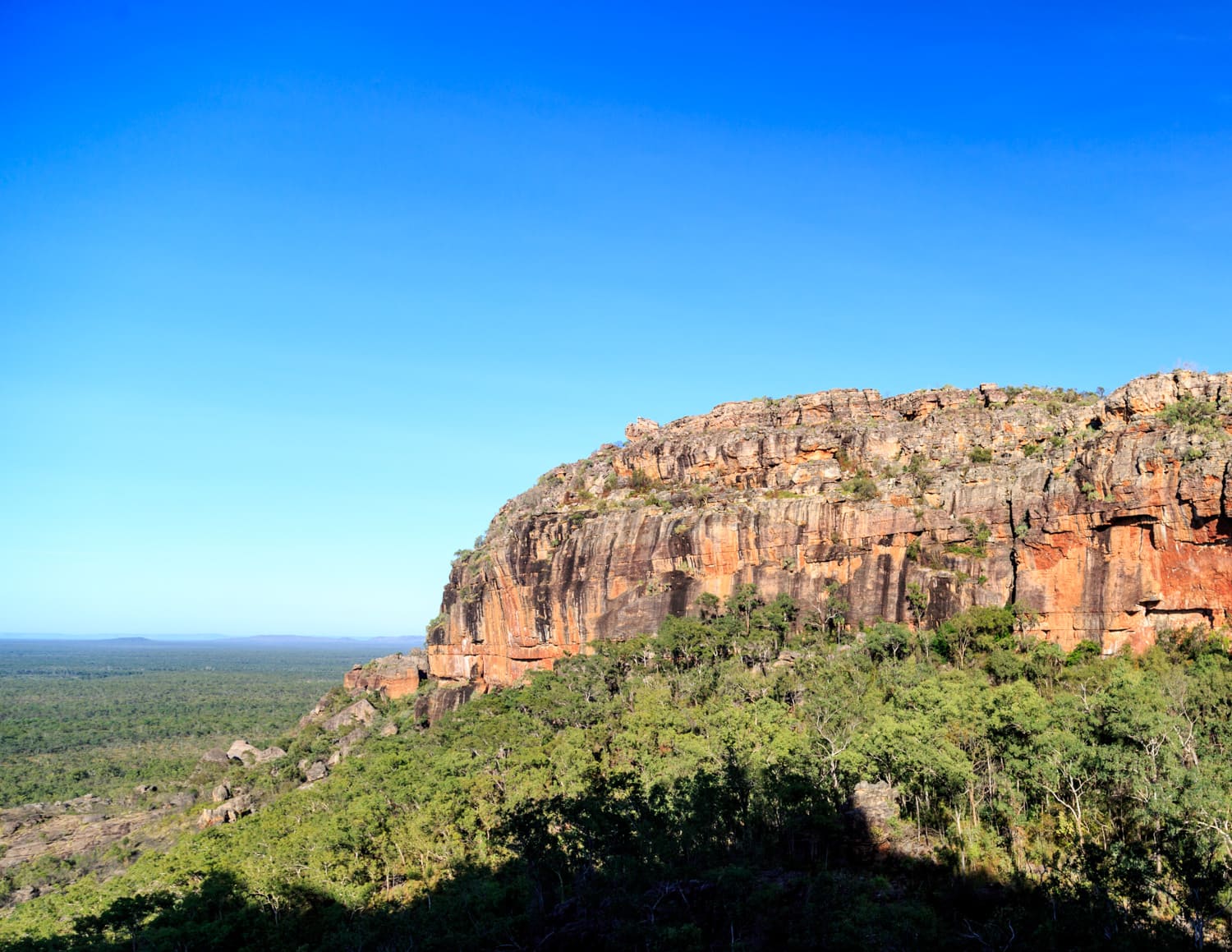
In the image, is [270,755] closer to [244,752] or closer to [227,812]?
[244,752]

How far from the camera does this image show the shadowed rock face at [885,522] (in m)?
48.4

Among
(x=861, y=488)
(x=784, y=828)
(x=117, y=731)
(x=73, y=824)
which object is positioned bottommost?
(x=117, y=731)

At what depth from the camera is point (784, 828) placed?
35.4 m

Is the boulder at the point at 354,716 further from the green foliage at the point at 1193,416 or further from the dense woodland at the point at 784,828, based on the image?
the green foliage at the point at 1193,416

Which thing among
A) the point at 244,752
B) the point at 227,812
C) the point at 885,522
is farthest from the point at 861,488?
the point at 244,752

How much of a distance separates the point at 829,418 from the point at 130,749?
103203 mm

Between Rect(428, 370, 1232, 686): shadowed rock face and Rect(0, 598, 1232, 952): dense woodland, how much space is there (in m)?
3.34

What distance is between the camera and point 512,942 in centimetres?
3120

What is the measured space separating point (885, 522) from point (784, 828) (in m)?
28.2

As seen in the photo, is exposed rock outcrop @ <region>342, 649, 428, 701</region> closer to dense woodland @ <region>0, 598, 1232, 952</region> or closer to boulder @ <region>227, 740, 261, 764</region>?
boulder @ <region>227, 740, 261, 764</region>

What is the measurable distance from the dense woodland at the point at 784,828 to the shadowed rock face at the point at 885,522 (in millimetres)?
3342

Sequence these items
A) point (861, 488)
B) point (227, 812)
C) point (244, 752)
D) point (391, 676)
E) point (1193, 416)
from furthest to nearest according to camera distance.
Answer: point (391, 676), point (244, 752), point (227, 812), point (861, 488), point (1193, 416)

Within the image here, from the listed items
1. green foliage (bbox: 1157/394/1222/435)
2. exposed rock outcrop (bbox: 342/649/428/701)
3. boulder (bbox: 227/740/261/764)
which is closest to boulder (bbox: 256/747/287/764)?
boulder (bbox: 227/740/261/764)

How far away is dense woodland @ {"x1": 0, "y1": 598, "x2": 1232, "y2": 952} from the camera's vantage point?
84.7 feet
